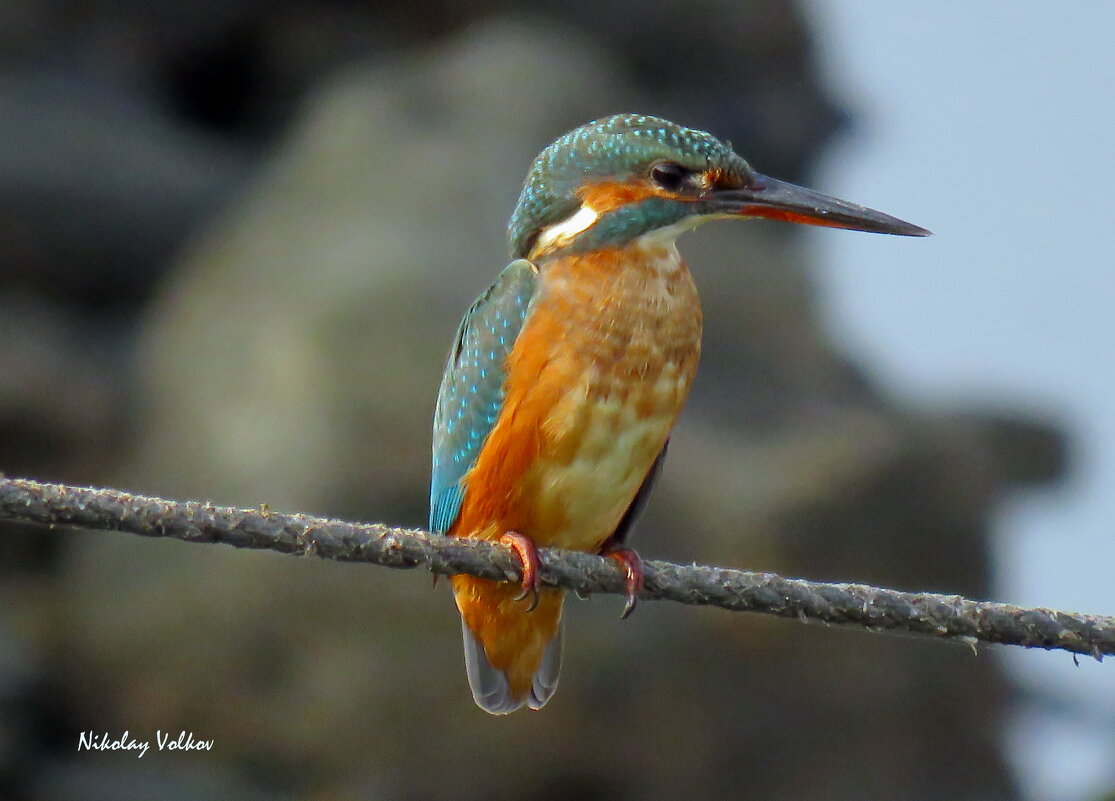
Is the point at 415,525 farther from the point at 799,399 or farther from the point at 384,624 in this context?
the point at 799,399

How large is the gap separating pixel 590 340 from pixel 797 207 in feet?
1.36

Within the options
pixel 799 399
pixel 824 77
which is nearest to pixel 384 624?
pixel 799 399

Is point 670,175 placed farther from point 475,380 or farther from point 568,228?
point 475,380

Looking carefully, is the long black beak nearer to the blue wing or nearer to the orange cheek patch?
the orange cheek patch

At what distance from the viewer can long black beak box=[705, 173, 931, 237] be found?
7.27ft

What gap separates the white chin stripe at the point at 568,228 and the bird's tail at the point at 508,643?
0.64m

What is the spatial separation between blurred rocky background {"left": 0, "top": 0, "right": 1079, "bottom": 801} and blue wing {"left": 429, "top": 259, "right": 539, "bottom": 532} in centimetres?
234

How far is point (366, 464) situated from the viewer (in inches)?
199

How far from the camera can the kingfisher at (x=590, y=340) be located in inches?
88.7

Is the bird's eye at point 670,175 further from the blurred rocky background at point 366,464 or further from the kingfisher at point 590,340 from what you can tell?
the blurred rocky background at point 366,464
